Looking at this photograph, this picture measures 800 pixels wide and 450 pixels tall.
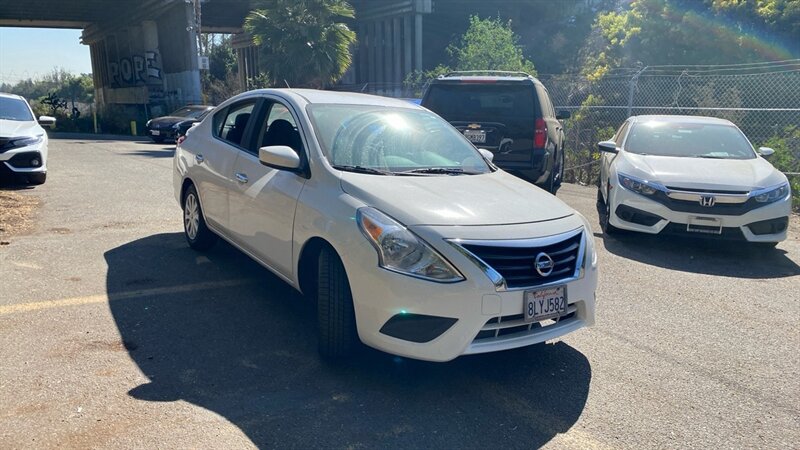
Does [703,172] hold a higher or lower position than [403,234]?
lower

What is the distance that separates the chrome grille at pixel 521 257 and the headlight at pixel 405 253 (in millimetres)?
169

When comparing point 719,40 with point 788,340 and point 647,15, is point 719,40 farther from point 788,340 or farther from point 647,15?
point 788,340

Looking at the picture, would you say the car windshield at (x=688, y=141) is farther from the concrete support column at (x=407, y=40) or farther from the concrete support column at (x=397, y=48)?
the concrete support column at (x=397, y=48)

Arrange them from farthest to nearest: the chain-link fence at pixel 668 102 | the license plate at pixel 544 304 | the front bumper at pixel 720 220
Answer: the chain-link fence at pixel 668 102, the front bumper at pixel 720 220, the license plate at pixel 544 304

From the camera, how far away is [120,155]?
17.2m

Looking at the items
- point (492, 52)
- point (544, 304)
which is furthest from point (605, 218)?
point (492, 52)

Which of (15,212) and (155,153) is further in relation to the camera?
(155,153)

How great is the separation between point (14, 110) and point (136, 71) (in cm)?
3218

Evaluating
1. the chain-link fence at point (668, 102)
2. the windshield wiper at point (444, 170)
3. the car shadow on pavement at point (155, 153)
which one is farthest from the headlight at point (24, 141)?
the chain-link fence at point (668, 102)

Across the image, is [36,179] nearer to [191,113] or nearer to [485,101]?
[485,101]

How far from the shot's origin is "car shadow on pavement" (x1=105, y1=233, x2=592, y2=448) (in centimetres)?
318

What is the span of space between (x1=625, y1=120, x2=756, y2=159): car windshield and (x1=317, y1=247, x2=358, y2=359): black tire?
5.61 metres

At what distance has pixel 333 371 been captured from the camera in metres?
3.79

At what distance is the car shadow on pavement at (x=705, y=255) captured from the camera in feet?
Answer: 21.1
